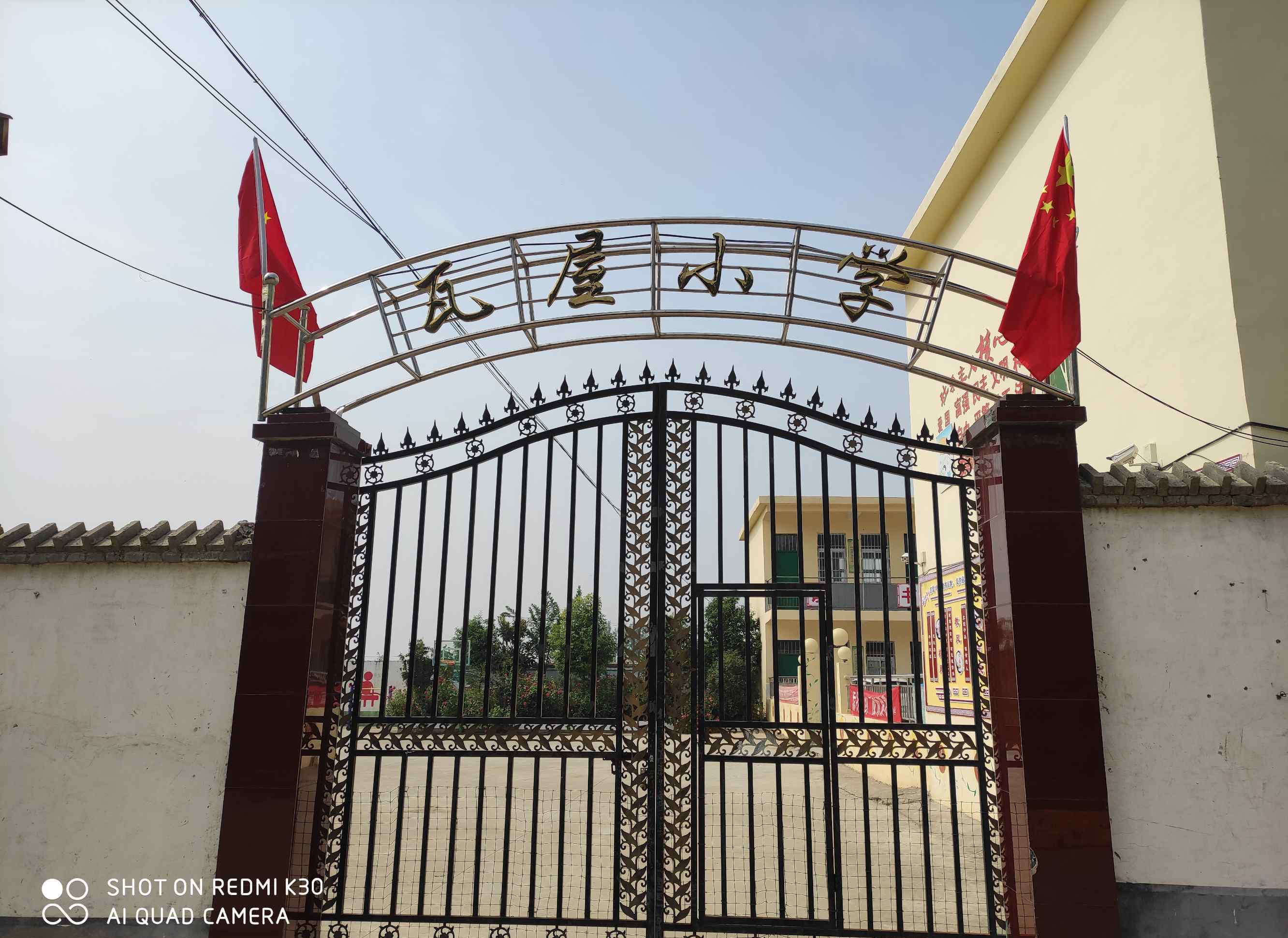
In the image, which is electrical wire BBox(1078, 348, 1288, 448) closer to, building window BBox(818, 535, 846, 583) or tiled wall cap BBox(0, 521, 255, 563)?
building window BBox(818, 535, 846, 583)

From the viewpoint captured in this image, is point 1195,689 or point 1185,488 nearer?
point 1195,689

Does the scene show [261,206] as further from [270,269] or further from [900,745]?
[900,745]

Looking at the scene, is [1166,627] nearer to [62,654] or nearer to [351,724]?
[351,724]

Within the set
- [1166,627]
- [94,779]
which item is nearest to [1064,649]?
[1166,627]

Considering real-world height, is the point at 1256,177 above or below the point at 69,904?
above

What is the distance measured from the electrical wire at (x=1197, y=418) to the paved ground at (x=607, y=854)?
2.88 meters

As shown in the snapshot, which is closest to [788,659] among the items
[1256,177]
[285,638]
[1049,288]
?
[1256,177]

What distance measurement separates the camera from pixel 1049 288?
159 inches

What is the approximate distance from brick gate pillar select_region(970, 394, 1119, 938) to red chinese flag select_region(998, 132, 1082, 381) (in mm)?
224

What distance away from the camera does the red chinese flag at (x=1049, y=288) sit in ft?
13.1

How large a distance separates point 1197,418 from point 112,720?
6874 millimetres

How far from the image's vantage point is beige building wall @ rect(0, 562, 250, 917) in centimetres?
406

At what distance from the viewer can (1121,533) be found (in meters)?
3.98

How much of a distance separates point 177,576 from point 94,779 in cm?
99
